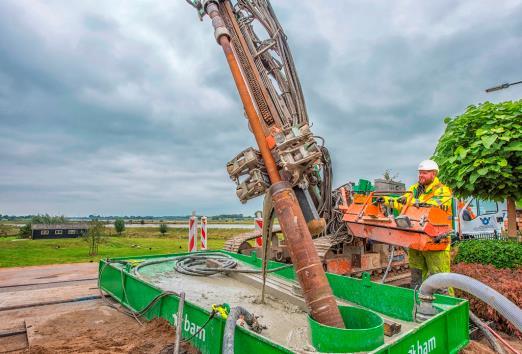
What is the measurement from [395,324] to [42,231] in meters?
30.7

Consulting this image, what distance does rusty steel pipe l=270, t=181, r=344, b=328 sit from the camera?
322 cm

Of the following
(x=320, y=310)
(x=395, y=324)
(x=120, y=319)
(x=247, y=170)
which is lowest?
(x=120, y=319)

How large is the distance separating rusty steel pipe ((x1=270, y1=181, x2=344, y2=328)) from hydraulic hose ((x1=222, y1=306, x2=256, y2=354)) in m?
0.57

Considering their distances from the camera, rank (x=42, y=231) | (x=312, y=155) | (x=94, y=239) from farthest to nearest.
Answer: (x=42, y=231) < (x=94, y=239) < (x=312, y=155)

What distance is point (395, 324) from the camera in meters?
3.52

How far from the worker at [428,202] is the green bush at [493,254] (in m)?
2.65

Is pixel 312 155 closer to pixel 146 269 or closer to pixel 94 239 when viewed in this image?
pixel 146 269

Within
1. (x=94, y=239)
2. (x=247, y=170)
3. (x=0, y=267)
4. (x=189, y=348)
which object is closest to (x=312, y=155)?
(x=247, y=170)

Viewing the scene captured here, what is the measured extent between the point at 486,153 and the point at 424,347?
5870 millimetres

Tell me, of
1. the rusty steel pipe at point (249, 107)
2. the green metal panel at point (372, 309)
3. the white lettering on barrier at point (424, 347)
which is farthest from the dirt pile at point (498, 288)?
the rusty steel pipe at point (249, 107)

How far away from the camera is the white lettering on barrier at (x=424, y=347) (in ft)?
9.87

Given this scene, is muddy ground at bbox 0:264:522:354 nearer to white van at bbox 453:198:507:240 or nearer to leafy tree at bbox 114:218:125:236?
white van at bbox 453:198:507:240

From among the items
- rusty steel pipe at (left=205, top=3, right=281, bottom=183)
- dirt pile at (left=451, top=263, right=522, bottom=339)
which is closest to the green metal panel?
rusty steel pipe at (left=205, top=3, right=281, bottom=183)

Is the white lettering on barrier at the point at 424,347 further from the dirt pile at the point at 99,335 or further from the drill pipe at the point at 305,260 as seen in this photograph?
the dirt pile at the point at 99,335
